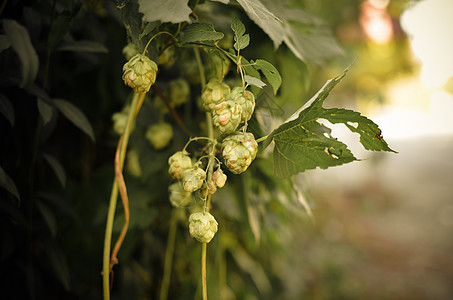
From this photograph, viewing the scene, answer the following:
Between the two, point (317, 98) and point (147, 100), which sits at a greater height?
point (317, 98)

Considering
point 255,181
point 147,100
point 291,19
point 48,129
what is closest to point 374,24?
point 291,19

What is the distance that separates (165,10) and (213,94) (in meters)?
0.09

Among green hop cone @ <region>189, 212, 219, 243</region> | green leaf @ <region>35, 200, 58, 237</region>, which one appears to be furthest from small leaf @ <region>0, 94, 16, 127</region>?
green hop cone @ <region>189, 212, 219, 243</region>

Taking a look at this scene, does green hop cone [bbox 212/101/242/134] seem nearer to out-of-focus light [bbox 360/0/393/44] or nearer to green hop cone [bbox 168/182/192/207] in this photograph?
green hop cone [bbox 168/182/192/207]

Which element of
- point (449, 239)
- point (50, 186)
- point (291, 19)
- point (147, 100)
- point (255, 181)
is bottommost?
point (449, 239)

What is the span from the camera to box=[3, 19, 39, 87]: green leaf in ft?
1.19

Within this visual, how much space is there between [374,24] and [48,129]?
1.69 meters

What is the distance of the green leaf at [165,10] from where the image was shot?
0.88 ft

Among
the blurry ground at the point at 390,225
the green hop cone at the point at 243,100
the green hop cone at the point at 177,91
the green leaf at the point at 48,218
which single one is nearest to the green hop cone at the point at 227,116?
the green hop cone at the point at 243,100

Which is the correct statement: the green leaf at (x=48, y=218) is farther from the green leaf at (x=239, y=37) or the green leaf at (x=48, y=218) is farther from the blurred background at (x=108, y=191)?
the green leaf at (x=239, y=37)

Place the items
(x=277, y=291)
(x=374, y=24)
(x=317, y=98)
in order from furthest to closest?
(x=374, y=24), (x=277, y=291), (x=317, y=98)

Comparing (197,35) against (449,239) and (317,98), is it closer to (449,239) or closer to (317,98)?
(317,98)

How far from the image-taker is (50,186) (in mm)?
641

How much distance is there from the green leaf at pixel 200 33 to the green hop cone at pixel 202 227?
160 mm
